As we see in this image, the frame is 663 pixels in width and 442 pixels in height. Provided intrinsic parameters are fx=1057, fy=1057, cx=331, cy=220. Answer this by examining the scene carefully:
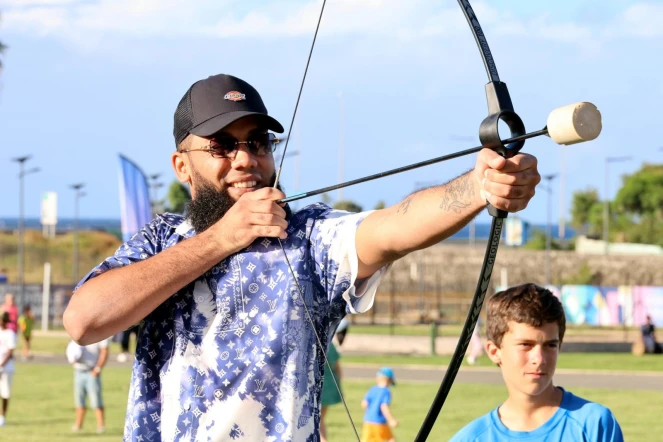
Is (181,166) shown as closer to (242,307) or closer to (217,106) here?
(217,106)

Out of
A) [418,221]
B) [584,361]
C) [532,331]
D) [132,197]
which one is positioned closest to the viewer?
[418,221]

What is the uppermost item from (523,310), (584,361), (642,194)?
(642,194)

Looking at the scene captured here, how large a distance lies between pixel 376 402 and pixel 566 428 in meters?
6.53

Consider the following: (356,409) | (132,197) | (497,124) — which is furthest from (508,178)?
(132,197)

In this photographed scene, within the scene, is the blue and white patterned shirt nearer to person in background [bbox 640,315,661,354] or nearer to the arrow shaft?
the arrow shaft

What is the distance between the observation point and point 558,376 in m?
23.2

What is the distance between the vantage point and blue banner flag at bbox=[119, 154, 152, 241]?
20922mm

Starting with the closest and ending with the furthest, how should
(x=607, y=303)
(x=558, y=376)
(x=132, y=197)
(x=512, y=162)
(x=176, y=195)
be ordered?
(x=512, y=162) < (x=132, y=197) < (x=558, y=376) < (x=607, y=303) < (x=176, y=195)

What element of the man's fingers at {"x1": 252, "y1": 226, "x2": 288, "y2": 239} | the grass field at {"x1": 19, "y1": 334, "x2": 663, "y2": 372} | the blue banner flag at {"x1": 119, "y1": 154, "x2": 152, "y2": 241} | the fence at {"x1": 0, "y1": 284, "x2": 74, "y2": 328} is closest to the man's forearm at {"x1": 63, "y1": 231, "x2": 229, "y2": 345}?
the man's fingers at {"x1": 252, "y1": 226, "x2": 288, "y2": 239}

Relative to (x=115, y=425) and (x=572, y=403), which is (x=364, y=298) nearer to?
(x=572, y=403)

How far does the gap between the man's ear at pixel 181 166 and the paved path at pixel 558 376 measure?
57.9 feet

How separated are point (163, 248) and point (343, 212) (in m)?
0.58

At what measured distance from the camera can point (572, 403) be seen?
3.96 m

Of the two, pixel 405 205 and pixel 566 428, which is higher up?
pixel 405 205
